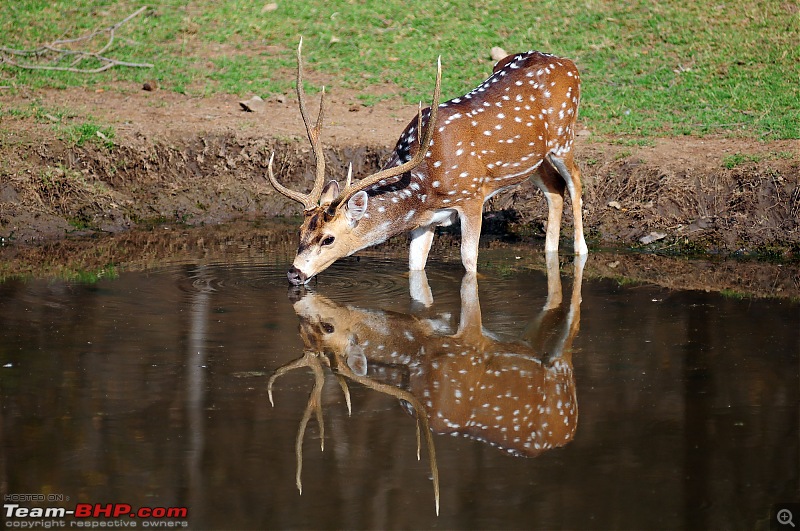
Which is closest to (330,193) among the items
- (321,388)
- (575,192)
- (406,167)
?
(406,167)

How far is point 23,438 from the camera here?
6.37 m

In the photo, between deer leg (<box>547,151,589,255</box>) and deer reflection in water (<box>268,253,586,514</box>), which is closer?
deer reflection in water (<box>268,253,586,514</box>)

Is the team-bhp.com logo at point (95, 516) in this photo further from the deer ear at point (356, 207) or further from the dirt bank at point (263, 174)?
the dirt bank at point (263, 174)

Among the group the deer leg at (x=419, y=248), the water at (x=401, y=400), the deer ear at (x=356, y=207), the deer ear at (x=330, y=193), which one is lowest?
the water at (x=401, y=400)

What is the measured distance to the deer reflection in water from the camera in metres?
6.67

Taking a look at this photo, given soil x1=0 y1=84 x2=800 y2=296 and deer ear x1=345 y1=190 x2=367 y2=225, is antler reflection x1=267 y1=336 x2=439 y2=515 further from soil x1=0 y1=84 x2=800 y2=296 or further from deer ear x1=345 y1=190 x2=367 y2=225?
soil x1=0 y1=84 x2=800 y2=296

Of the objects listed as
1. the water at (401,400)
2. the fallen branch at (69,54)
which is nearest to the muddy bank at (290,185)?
the water at (401,400)

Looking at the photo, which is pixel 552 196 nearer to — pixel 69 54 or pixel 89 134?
pixel 89 134

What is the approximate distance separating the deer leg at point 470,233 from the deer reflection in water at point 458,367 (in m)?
0.58
